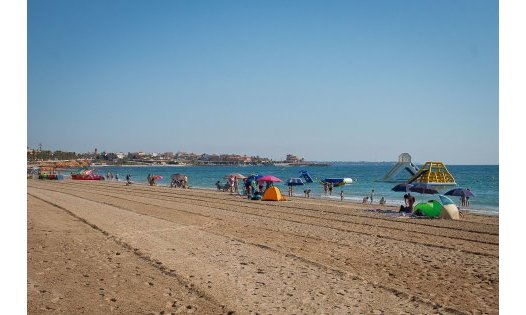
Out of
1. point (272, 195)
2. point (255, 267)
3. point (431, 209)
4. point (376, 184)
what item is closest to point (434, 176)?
point (431, 209)

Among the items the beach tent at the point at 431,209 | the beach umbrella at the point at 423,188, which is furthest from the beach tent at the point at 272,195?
the beach tent at the point at 431,209

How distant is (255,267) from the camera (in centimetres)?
787

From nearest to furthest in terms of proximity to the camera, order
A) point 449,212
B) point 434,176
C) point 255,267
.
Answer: point 255,267, point 449,212, point 434,176

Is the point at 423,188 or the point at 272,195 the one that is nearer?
the point at 423,188

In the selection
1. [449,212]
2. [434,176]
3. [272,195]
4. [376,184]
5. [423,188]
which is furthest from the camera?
[376,184]

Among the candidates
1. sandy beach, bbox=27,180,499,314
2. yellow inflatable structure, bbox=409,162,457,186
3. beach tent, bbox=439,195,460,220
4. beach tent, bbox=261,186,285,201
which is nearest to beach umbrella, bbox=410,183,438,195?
yellow inflatable structure, bbox=409,162,457,186

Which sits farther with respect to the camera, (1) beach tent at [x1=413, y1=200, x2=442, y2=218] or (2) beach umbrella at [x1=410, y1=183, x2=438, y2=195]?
(2) beach umbrella at [x1=410, y1=183, x2=438, y2=195]

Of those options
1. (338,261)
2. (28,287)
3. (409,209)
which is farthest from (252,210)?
(28,287)

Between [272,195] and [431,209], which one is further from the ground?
[431,209]

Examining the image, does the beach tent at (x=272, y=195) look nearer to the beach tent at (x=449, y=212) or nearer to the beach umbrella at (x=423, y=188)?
the beach umbrella at (x=423, y=188)

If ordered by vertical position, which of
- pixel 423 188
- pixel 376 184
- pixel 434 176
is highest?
pixel 434 176

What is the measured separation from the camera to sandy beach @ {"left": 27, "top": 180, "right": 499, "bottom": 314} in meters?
5.86

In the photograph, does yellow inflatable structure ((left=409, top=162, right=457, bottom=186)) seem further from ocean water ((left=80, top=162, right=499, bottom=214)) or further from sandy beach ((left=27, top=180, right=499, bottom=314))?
sandy beach ((left=27, top=180, right=499, bottom=314))

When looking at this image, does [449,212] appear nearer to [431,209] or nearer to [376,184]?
[431,209]
